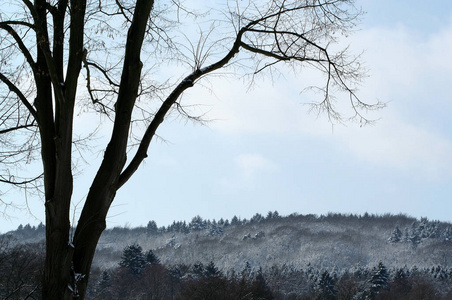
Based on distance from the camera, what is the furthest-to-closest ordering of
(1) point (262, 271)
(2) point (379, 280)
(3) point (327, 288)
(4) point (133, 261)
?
(1) point (262, 271)
(4) point (133, 261)
(3) point (327, 288)
(2) point (379, 280)

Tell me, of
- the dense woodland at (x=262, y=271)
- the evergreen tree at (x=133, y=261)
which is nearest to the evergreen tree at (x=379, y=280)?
the dense woodland at (x=262, y=271)

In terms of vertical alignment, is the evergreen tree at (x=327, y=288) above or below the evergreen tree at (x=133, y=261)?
below

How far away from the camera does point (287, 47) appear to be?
5012 mm

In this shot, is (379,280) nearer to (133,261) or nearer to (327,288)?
(327,288)

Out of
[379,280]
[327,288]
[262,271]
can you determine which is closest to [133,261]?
[327,288]

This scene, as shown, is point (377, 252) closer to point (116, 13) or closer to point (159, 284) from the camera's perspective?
point (159, 284)

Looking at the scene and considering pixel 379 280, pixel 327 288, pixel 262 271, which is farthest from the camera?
pixel 262 271

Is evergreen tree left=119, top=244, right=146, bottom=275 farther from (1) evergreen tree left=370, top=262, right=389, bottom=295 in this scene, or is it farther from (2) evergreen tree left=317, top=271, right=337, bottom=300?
(1) evergreen tree left=370, top=262, right=389, bottom=295

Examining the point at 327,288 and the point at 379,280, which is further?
the point at 327,288

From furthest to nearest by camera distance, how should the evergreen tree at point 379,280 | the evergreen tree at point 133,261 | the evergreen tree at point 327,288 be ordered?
the evergreen tree at point 133,261, the evergreen tree at point 327,288, the evergreen tree at point 379,280

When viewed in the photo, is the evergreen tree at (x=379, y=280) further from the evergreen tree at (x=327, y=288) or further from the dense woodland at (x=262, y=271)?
the evergreen tree at (x=327, y=288)

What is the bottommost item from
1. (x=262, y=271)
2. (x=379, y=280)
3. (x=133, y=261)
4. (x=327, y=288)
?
(x=327, y=288)

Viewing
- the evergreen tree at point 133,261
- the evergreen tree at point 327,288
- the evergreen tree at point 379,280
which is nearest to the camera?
the evergreen tree at point 379,280

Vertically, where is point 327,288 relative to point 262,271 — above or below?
below
